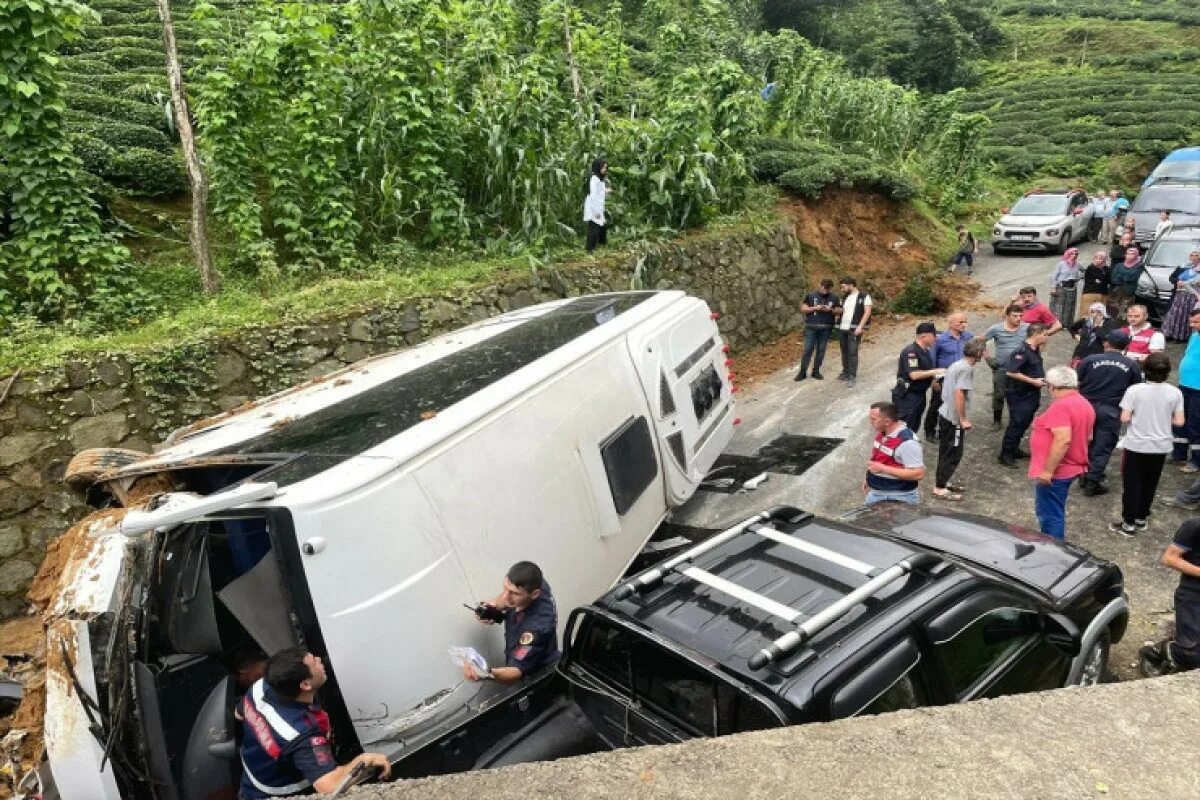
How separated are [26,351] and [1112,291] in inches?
549

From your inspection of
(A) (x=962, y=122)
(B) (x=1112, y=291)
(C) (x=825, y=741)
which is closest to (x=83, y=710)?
(C) (x=825, y=741)

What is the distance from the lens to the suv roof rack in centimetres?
330

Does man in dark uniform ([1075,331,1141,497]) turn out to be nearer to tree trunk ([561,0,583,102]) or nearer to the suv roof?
the suv roof

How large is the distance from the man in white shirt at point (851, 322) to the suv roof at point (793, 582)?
19.5 ft

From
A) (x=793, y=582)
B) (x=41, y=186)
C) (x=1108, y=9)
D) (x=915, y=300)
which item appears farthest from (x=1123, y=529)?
(x=1108, y=9)

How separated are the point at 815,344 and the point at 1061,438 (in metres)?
5.62

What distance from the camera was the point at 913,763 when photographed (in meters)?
2.44

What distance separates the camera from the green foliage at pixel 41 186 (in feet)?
23.8

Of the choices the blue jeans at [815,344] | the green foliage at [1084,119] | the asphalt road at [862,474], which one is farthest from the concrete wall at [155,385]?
the green foliage at [1084,119]

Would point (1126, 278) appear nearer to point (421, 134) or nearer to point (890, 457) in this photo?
point (890, 457)

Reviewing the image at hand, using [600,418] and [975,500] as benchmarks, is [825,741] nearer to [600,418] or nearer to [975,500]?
[600,418]

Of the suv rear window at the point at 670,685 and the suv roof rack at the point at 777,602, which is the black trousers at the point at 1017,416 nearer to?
the suv roof rack at the point at 777,602

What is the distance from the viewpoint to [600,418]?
17.6 ft

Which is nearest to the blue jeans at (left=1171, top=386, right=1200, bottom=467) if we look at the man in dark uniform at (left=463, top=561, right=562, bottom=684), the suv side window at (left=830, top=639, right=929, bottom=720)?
the suv side window at (left=830, top=639, right=929, bottom=720)
